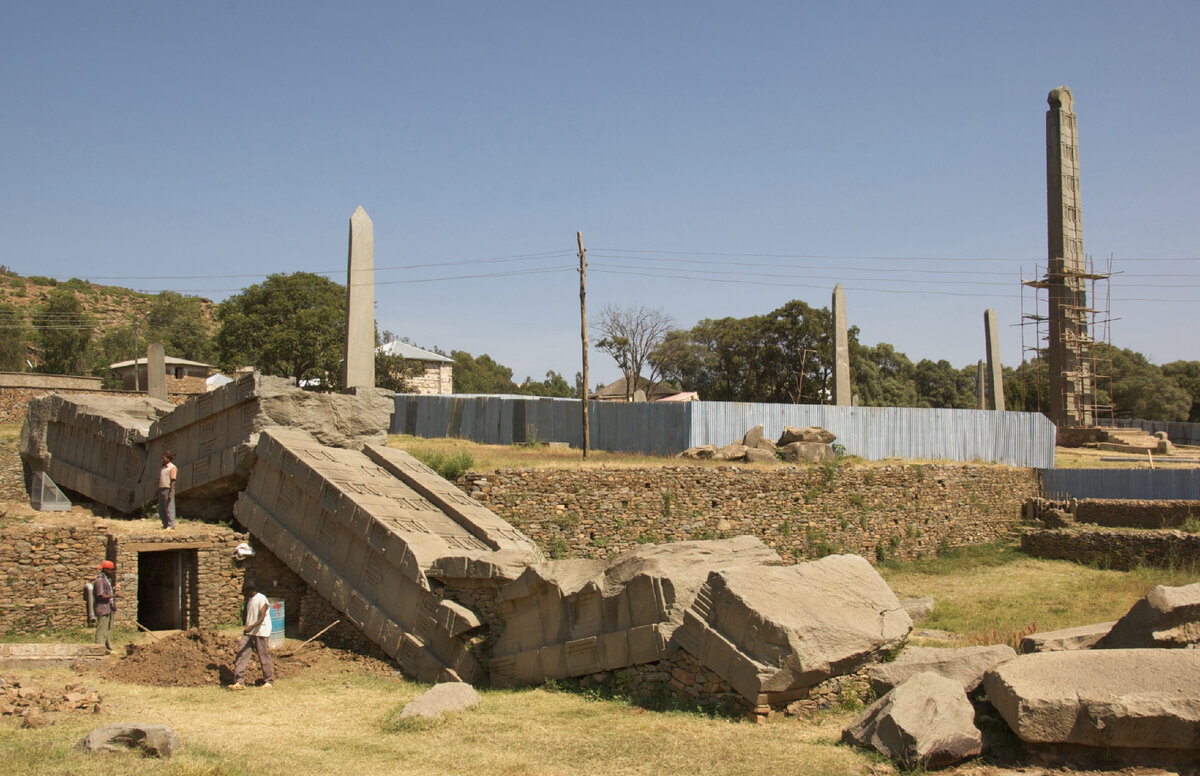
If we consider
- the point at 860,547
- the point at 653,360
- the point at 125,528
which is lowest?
the point at 860,547

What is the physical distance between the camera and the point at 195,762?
22.5 feet

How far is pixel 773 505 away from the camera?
19.6 meters

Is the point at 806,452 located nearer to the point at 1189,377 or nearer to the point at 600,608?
the point at 600,608

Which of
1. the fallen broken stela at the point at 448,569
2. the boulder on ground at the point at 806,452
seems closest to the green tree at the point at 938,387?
the boulder on ground at the point at 806,452

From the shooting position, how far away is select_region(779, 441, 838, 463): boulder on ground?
21484 mm

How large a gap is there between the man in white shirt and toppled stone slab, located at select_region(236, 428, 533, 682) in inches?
67.8

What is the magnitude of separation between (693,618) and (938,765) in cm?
284

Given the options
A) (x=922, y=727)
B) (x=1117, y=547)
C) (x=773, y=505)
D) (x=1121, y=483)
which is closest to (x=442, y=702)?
(x=922, y=727)

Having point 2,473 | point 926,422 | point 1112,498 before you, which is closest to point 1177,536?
point 1112,498

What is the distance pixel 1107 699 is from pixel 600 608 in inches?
204

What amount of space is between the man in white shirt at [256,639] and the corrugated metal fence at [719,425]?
13.2 meters

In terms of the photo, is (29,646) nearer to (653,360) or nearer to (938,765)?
(938,765)

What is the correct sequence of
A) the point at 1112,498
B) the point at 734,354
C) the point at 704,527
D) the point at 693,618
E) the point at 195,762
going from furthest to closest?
the point at 734,354 < the point at 1112,498 < the point at 704,527 < the point at 693,618 < the point at 195,762

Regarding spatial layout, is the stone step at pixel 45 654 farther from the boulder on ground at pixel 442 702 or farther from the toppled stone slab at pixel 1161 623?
the toppled stone slab at pixel 1161 623
